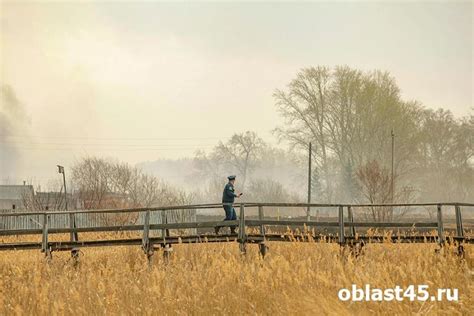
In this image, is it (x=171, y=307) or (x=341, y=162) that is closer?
(x=171, y=307)

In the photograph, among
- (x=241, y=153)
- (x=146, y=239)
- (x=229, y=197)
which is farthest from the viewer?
(x=241, y=153)

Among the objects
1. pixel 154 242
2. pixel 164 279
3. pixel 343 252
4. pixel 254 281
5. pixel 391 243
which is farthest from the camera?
pixel 154 242

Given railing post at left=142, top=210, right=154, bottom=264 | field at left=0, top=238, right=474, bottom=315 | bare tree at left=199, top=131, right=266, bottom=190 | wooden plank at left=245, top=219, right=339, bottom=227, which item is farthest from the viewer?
bare tree at left=199, top=131, right=266, bottom=190

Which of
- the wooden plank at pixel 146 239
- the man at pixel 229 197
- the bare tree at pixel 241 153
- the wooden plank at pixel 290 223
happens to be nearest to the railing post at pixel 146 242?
the wooden plank at pixel 146 239

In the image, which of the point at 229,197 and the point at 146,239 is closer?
the point at 146,239

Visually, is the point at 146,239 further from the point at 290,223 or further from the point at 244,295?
the point at 244,295

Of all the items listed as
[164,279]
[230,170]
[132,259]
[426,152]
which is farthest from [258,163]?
[164,279]

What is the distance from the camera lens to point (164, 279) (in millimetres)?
9758

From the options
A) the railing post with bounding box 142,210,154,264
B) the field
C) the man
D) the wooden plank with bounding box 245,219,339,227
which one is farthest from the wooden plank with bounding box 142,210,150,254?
the field

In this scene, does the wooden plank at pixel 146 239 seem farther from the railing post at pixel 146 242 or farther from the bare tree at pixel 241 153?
the bare tree at pixel 241 153

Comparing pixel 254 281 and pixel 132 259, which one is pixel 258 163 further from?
pixel 254 281

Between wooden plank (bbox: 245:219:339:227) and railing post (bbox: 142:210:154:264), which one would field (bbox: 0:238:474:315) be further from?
railing post (bbox: 142:210:154:264)

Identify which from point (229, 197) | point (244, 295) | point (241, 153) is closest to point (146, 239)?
point (229, 197)

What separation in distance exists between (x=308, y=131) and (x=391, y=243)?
150 feet
